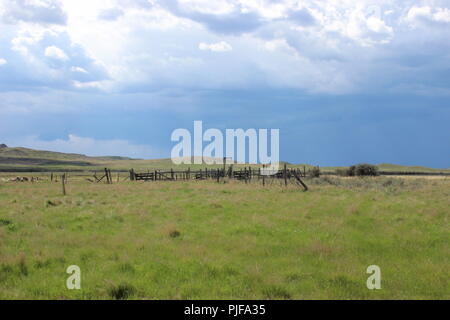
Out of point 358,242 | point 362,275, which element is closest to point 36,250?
point 362,275

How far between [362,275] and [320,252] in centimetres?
198

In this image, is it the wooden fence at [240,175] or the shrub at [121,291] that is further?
the wooden fence at [240,175]

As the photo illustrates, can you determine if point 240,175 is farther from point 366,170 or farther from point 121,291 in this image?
point 121,291

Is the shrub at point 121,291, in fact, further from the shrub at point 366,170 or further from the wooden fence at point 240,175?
the shrub at point 366,170

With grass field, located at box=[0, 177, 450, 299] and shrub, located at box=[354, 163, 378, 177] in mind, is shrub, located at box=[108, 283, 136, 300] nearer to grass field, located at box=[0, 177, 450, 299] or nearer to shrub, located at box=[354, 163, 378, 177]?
grass field, located at box=[0, 177, 450, 299]

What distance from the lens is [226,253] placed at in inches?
403

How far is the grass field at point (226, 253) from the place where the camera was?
293 inches

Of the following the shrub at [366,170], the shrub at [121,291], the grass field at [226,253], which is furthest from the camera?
the shrub at [366,170]

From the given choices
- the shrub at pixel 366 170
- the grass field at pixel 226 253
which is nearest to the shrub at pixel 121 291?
the grass field at pixel 226 253

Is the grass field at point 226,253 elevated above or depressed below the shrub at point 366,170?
below

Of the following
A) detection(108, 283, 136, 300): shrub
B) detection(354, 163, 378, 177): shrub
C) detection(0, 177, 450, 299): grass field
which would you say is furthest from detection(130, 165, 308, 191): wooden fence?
detection(108, 283, 136, 300): shrub
